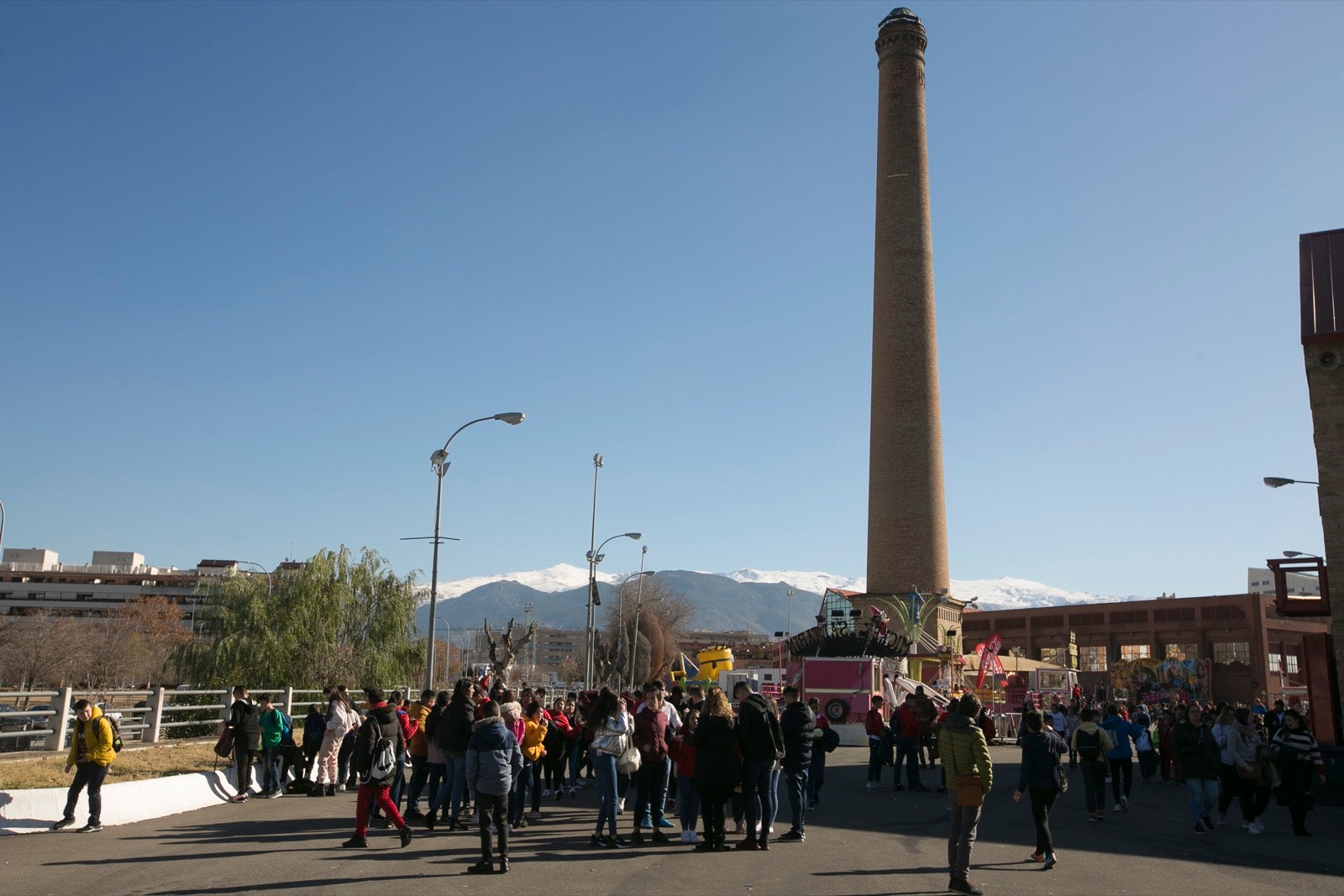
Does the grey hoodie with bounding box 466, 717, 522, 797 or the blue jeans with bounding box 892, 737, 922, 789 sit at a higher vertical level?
the grey hoodie with bounding box 466, 717, 522, 797

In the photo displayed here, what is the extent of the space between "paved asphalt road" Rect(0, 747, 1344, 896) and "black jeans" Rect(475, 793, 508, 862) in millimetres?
264

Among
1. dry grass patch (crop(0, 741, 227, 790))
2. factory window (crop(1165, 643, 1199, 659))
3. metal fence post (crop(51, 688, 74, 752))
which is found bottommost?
dry grass patch (crop(0, 741, 227, 790))

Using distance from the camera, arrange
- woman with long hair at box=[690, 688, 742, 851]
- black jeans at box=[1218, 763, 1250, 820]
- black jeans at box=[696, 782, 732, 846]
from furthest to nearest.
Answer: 1. black jeans at box=[1218, 763, 1250, 820]
2. black jeans at box=[696, 782, 732, 846]
3. woman with long hair at box=[690, 688, 742, 851]

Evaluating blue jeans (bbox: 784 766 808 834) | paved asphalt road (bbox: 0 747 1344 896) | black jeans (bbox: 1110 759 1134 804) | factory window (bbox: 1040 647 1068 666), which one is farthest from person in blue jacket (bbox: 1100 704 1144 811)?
factory window (bbox: 1040 647 1068 666)

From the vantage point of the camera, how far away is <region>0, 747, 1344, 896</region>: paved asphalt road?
955 cm

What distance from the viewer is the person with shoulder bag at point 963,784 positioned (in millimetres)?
9648

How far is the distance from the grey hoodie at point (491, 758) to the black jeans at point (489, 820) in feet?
0.23

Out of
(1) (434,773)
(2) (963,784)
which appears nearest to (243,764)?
(1) (434,773)

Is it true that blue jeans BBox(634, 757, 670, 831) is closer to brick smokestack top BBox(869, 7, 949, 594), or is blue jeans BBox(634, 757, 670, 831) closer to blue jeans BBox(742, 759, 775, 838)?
blue jeans BBox(742, 759, 775, 838)

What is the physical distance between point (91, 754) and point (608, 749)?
6012mm

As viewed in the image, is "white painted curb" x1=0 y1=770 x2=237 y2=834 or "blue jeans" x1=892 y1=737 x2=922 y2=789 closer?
"white painted curb" x1=0 y1=770 x2=237 y2=834

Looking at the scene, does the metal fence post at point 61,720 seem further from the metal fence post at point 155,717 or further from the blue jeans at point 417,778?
the blue jeans at point 417,778

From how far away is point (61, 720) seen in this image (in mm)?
16531

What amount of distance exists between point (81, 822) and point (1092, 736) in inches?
518
